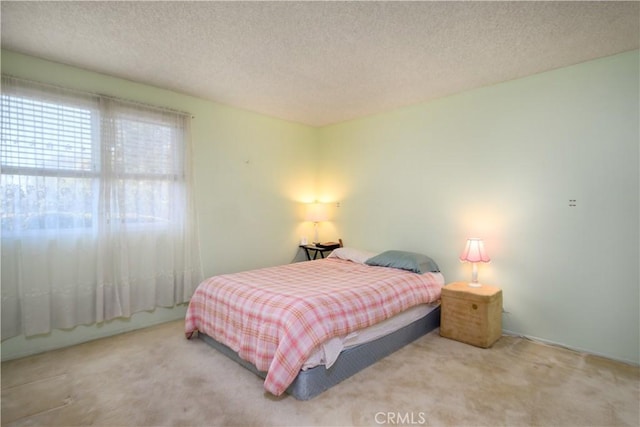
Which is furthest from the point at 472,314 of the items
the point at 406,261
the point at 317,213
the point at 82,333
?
the point at 82,333

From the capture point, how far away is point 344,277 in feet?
10.4

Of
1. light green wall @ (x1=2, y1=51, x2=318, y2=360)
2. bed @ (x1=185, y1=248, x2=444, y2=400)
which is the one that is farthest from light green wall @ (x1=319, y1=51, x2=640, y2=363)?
light green wall @ (x1=2, y1=51, x2=318, y2=360)

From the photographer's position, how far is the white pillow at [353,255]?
3.96 metres

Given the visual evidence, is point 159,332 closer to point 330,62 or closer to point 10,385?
point 10,385

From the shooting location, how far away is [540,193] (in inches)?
119

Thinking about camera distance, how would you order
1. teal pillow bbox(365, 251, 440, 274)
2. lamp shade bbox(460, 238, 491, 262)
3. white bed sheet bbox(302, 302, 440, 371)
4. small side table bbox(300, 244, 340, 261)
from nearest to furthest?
white bed sheet bbox(302, 302, 440, 371), lamp shade bbox(460, 238, 491, 262), teal pillow bbox(365, 251, 440, 274), small side table bbox(300, 244, 340, 261)

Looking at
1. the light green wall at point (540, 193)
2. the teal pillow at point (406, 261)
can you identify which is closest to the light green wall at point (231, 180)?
the light green wall at point (540, 193)

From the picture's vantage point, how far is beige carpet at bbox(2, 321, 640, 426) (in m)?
1.92

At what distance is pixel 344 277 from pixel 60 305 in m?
2.58

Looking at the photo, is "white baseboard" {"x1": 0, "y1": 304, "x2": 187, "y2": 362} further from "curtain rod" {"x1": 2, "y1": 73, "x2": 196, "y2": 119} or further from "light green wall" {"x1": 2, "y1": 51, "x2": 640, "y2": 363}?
"curtain rod" {"x1": 2, "y1": 73, "x2": 196, "y2": 119}

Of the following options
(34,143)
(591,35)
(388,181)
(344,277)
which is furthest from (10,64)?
(591,35)

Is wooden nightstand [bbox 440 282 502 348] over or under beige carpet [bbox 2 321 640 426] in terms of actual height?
over

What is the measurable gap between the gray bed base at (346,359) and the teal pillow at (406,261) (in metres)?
0.47

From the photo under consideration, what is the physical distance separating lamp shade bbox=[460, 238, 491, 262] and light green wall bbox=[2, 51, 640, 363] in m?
0.24
